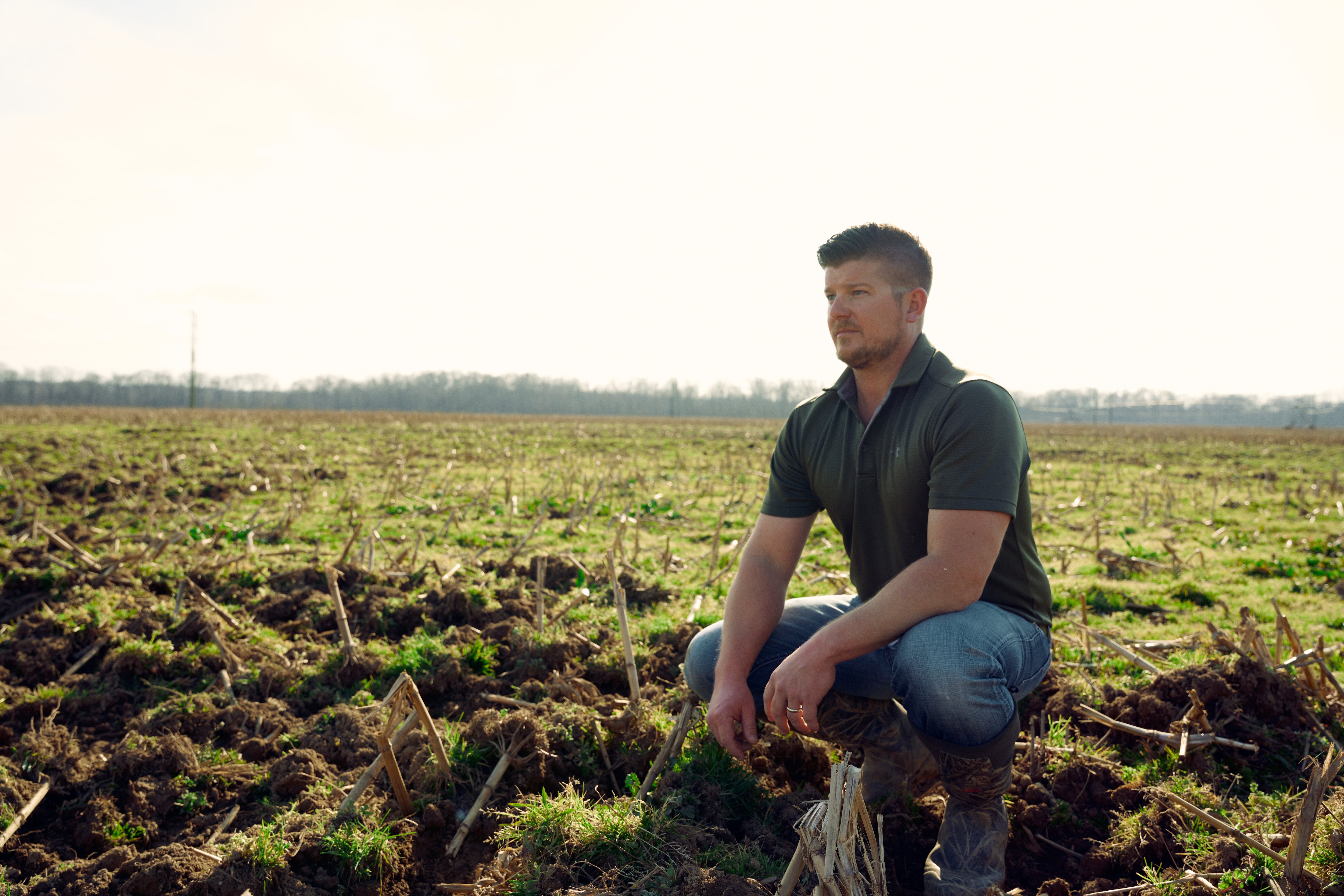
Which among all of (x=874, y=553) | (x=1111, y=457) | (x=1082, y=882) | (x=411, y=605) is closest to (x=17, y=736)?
(x=411, y=605)

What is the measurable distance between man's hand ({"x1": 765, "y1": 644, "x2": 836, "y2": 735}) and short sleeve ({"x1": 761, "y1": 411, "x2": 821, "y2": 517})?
2.63 feet

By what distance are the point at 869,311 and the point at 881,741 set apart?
5.90 ft

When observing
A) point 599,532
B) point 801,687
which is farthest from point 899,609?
point 599,532

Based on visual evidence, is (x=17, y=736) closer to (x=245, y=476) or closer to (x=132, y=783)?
(x=132, y=783)

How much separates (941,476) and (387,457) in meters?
16.5

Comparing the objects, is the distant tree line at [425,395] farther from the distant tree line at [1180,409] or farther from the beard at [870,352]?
the beard at [870,352]

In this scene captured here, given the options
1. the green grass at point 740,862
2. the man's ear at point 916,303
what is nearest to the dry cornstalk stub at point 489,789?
the green grass at point 740,862

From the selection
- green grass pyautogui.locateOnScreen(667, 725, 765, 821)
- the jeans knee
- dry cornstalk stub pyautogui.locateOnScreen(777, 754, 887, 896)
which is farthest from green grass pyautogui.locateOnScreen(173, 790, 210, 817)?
dry cornstalk stub pyautogui.locateOnScreen(777, 754, 887, 896)

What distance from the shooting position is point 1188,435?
49.0m

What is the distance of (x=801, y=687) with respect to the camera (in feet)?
8.54

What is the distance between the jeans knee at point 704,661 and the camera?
3221 millimetres

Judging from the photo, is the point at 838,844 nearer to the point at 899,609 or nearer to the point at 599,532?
the point at 899,609

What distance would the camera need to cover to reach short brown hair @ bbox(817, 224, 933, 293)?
2896mm

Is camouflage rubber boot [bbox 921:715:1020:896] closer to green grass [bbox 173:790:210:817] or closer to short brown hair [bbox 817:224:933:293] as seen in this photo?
short brown hair [bbox 817:224:933:293]
